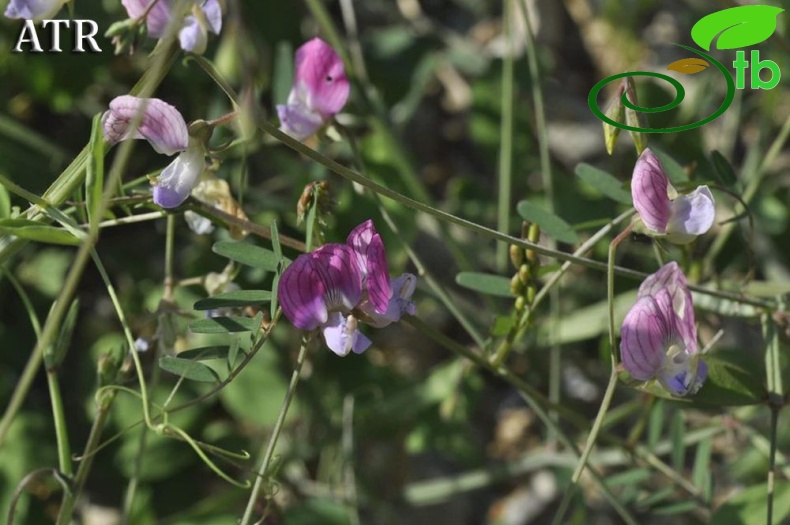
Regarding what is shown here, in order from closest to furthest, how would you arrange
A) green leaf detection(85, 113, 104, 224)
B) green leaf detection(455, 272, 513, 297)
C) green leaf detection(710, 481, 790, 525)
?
green leaf detection(85, 113, 104, 224) → green leaf detection(455, 272, 513, 297) → green leaf detection(710, 481, 790, 525)

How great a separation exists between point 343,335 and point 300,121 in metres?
0.31

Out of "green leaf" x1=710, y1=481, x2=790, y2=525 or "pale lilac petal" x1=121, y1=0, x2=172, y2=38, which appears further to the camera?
"green leaf" x1=710, y1=481, x2=790, y2=525

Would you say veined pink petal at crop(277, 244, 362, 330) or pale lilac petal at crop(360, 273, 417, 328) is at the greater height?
veined pink petal at crop(277, 244, 362, 330)

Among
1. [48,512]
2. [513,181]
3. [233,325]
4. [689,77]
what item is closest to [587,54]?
[689,77]

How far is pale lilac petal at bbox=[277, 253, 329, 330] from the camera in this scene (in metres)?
0.94

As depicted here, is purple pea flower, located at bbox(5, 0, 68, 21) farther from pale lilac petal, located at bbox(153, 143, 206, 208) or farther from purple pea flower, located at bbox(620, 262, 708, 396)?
purple pea flower, located at bbox(620, 262, 708, 396)

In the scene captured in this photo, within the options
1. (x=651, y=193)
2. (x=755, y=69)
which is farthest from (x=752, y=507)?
(x=755, y=69)

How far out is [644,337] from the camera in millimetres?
964

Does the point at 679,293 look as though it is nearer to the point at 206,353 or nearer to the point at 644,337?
the point at 644,337

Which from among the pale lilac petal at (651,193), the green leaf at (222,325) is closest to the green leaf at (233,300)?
the green leaf at (222,325)

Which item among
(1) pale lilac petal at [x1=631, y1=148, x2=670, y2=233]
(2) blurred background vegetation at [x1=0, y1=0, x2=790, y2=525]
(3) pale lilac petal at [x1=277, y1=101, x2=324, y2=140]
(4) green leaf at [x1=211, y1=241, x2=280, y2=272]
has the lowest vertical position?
(2) blurred background vegetation at [x1=0, y1=0, x2=790, y2=525]

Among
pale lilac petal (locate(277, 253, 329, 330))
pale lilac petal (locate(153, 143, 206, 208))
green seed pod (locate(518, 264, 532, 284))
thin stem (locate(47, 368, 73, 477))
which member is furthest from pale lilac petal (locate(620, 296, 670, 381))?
thin stem (locate(47, 368, 73, 477))

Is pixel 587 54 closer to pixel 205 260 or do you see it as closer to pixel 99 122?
pixel 205 260

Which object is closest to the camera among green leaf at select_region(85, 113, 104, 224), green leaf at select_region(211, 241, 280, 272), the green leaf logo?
green leaf at select_region(85, 113, 104, 224)
